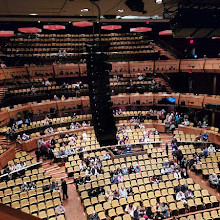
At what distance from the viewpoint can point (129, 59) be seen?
16.1 m

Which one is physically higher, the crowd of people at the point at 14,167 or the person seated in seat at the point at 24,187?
the crowd of people at the point at 14,167

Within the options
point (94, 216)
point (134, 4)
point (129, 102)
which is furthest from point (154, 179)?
point (134, 4)

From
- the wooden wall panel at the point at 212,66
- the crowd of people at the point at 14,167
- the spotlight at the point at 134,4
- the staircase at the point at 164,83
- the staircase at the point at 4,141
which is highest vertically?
the spotlight at the point at 134,4

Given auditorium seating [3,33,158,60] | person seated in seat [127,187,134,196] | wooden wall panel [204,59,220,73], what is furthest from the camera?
auditorium seating [3,33,158,60]

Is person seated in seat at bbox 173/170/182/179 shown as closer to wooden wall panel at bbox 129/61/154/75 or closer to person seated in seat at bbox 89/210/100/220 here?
person seated in seat at bbox 89/210/100/220

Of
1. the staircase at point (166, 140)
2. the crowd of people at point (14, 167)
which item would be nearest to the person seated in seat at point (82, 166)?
the crowd of people at point (14, 167)

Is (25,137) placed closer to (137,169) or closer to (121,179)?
(121,179)

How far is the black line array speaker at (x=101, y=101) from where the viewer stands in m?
5.54

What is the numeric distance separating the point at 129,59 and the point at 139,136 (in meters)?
6.45

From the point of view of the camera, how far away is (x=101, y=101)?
19.3ft

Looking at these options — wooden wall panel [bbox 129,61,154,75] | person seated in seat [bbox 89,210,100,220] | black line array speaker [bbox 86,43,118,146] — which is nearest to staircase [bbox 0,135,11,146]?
person seated in seat [bbox 89,210,100,220]

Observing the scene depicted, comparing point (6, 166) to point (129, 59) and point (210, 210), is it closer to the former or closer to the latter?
point (210, 210)

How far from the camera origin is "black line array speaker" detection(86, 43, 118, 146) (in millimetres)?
5539

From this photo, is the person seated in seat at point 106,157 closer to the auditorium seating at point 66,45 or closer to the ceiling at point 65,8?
the ceiling at point 65,8
